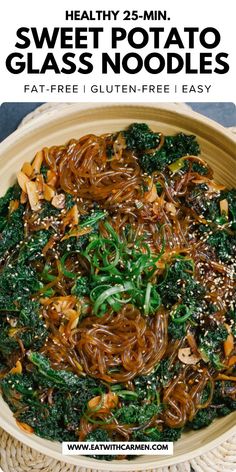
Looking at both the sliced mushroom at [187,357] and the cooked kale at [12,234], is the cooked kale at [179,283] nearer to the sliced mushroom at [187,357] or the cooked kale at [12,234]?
the sliced mushroom at [187,357]

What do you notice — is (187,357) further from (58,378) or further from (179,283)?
(58,378)

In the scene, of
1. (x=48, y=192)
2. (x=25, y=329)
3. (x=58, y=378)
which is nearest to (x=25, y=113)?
(x=48, y=192)

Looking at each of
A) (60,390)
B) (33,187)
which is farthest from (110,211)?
(60,390)

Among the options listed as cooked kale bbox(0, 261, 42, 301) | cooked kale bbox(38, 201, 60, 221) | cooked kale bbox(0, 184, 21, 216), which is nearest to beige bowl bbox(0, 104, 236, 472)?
cooked kale bbox(0, 184, 21, 216)

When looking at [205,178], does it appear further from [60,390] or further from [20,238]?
[60,390]

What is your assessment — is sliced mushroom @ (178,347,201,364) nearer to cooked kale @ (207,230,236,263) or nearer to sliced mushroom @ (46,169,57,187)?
cooked kale @ (207,230,236,263)

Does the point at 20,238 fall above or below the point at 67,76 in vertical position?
below
